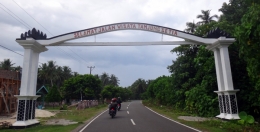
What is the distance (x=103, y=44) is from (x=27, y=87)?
16.3 feet

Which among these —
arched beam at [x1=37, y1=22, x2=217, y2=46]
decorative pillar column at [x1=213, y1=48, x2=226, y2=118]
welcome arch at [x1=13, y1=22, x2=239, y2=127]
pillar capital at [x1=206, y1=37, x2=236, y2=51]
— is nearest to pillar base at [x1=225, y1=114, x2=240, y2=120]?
welcome arch at [x1=13, y1=22, x2=239, y2=127]

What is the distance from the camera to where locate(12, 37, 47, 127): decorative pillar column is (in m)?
11.3

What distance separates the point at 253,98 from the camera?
13617 millimetres

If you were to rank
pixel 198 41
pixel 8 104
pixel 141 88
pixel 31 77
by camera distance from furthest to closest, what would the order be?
pixel 141 88
pixel 8 104
pixel 198 41
pixel 31 77

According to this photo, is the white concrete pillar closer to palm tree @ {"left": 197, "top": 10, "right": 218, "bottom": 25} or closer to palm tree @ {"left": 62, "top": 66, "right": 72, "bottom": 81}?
palm tree @ {"left": 197, "top": 10, "right": 218, "bottom": 25}

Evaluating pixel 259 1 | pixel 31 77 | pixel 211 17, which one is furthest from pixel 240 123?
→ pixel 211 17

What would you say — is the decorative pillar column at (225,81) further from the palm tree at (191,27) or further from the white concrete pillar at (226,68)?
the palm tree at (191,27)

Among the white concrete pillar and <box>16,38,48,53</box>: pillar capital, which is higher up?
<box>16,38,48,53</box>: pillar capital

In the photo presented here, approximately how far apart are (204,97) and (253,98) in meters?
3.45

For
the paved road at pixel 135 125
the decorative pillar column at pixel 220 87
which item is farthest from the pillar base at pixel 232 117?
the paved road at pixel 135 125

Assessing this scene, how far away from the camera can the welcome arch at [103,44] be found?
38.7 ft

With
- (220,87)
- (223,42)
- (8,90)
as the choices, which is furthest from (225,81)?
(8,90)

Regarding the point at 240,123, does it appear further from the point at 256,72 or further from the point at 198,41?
the point at 198,41

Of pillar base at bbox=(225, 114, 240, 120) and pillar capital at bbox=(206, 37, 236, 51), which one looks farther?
pillar capital at bbox=(206, 37, 236, 51)
